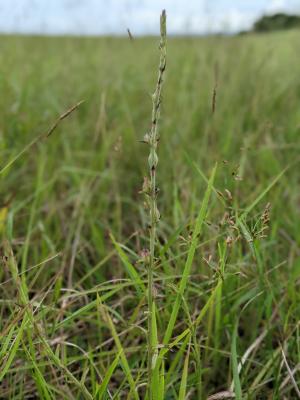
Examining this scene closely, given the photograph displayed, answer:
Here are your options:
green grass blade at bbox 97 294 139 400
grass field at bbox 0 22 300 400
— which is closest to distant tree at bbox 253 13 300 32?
grass field at bbox 0 22 300 400

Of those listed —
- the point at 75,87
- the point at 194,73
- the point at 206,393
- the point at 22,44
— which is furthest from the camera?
the point at 22,44

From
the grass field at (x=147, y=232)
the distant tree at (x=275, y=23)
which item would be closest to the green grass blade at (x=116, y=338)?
the grass field at (x=147, y=232)

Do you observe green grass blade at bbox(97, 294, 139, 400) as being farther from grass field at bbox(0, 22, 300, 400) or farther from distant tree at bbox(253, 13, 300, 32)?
distant tree at bbox(253, 13, 300, 32)

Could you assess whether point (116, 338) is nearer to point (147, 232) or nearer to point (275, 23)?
point (147, 232)

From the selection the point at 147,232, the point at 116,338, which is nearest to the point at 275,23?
the point at 147,232

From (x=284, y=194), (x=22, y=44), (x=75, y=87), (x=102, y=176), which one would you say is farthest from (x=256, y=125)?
(x=22, y=44)

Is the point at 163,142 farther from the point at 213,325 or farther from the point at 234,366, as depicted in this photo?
the point at 234,366

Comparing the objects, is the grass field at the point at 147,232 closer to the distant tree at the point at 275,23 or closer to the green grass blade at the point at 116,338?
the green grass blade at the point at 116,338
